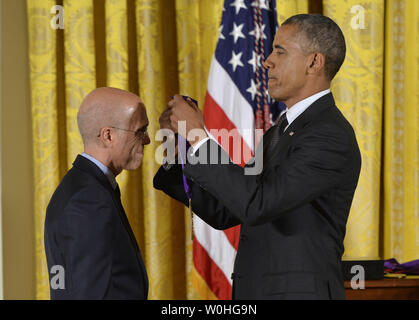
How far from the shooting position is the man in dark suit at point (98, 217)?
135 centimetres

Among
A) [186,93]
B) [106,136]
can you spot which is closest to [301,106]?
[106,136]

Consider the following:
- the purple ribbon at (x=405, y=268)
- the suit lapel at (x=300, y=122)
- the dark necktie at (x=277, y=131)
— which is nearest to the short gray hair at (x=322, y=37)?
the suit lapel at (x=300, y=122)

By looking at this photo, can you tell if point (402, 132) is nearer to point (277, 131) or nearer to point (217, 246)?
point (217, 246)

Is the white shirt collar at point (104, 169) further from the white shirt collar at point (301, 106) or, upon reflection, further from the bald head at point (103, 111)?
the white shirt collar at point (301, 106)

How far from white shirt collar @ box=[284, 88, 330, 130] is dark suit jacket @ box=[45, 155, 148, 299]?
645 mm

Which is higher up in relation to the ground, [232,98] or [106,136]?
[232,98]

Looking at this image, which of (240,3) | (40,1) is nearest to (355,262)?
(240,3)

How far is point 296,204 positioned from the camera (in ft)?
5.11

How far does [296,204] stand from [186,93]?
185cm
